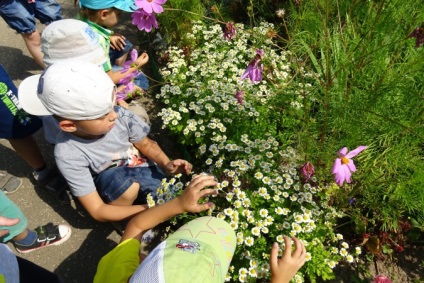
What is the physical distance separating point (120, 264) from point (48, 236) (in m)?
1.10

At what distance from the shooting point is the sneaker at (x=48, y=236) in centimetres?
221

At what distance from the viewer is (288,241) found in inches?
54.6

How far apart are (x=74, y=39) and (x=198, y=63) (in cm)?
98

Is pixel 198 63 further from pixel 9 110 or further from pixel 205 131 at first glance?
pixel 9 110

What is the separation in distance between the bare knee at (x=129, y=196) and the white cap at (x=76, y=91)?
0.61 metres

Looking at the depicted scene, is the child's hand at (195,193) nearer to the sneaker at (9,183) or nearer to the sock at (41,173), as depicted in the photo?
the sock at (41,173)

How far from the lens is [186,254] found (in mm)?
1095

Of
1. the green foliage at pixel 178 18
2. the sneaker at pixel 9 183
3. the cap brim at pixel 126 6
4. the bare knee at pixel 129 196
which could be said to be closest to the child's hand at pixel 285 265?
the bare knee at pixel 129 196

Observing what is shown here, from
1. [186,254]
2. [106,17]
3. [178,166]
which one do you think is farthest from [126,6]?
[186,254]

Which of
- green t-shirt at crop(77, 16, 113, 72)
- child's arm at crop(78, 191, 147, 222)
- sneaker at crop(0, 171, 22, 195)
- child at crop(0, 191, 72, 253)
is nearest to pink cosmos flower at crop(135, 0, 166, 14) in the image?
green t-shirt at crop(77, 16, 113, 72)

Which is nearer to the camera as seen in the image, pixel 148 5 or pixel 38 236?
pixel 148 5

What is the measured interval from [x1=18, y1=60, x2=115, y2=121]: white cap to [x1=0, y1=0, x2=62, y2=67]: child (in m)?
1.59

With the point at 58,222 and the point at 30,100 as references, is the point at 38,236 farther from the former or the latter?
the point at 30,100

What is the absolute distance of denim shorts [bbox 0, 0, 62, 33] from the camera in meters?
2.69
